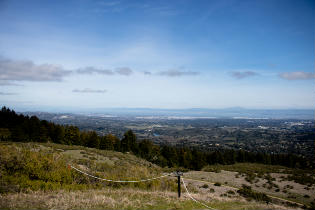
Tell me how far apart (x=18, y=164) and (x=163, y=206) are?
678 centimetres

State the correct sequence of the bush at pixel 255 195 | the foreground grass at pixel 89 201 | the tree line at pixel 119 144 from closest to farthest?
the foreground grass at pixel 89 201
the bush at pixel 255 195
the tree line at pixel 119 144

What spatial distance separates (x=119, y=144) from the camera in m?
48.8

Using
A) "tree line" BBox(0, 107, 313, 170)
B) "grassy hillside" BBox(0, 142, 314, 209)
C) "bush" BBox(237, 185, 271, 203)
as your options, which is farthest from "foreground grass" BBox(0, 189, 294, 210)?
"tree line" BBox(0, 107, 313, 170)

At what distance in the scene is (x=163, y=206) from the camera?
689 cm

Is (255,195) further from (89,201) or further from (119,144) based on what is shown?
(119,144)

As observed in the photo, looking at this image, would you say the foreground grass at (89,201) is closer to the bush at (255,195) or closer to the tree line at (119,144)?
the bush at (255,195)

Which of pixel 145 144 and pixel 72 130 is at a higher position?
pixel 72 130

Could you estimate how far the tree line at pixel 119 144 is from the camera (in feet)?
128

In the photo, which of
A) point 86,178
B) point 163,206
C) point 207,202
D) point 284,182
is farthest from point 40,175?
point 284,182

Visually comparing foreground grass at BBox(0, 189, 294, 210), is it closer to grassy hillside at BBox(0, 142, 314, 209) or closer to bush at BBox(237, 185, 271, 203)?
grassy hillside at BBox(0, 142, 314, 209)

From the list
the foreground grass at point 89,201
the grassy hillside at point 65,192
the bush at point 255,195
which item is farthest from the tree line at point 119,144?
the foreground grass at point 89,201

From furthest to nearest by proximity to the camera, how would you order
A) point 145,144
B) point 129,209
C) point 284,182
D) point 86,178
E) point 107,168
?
point 145,144 → point 284,182 → point 107,168 → point 86,178 → point 129,209

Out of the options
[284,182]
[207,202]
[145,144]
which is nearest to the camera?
[207,202]

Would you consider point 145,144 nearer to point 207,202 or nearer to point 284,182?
point 284,182
